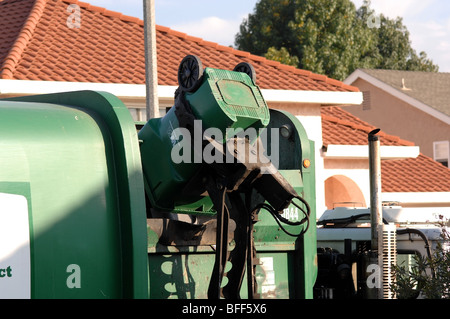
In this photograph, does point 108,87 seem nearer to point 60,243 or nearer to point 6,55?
point 6,55

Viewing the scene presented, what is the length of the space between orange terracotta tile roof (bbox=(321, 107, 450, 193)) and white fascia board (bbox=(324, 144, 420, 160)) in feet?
1.16

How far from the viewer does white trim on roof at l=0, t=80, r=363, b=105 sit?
1563 centimetres

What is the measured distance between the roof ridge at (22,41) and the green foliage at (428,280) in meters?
10.8

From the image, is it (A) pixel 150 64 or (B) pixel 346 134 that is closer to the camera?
(A) pixel 150 64

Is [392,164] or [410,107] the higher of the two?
[410,107]

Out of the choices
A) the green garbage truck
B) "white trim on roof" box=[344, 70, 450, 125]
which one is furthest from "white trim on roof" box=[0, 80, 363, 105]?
"white trim on roof" box=[344, 70, 450, 125]

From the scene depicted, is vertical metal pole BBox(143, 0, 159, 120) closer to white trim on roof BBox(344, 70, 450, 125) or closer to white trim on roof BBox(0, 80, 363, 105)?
white trim on roof BBox(0, 80, 363, 105)

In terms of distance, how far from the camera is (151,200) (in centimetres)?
506

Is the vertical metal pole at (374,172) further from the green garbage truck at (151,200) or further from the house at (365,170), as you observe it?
the house at (365,170)

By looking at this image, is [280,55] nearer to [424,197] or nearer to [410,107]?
[410,107]

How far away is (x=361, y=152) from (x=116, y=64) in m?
6.84

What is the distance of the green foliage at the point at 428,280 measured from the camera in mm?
6141

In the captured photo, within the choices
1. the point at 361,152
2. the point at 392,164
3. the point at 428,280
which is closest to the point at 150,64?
the point at 361,152

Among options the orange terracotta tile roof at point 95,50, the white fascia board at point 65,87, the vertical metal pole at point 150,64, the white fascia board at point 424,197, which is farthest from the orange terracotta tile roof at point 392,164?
the vertical metal pole at point 150,64
